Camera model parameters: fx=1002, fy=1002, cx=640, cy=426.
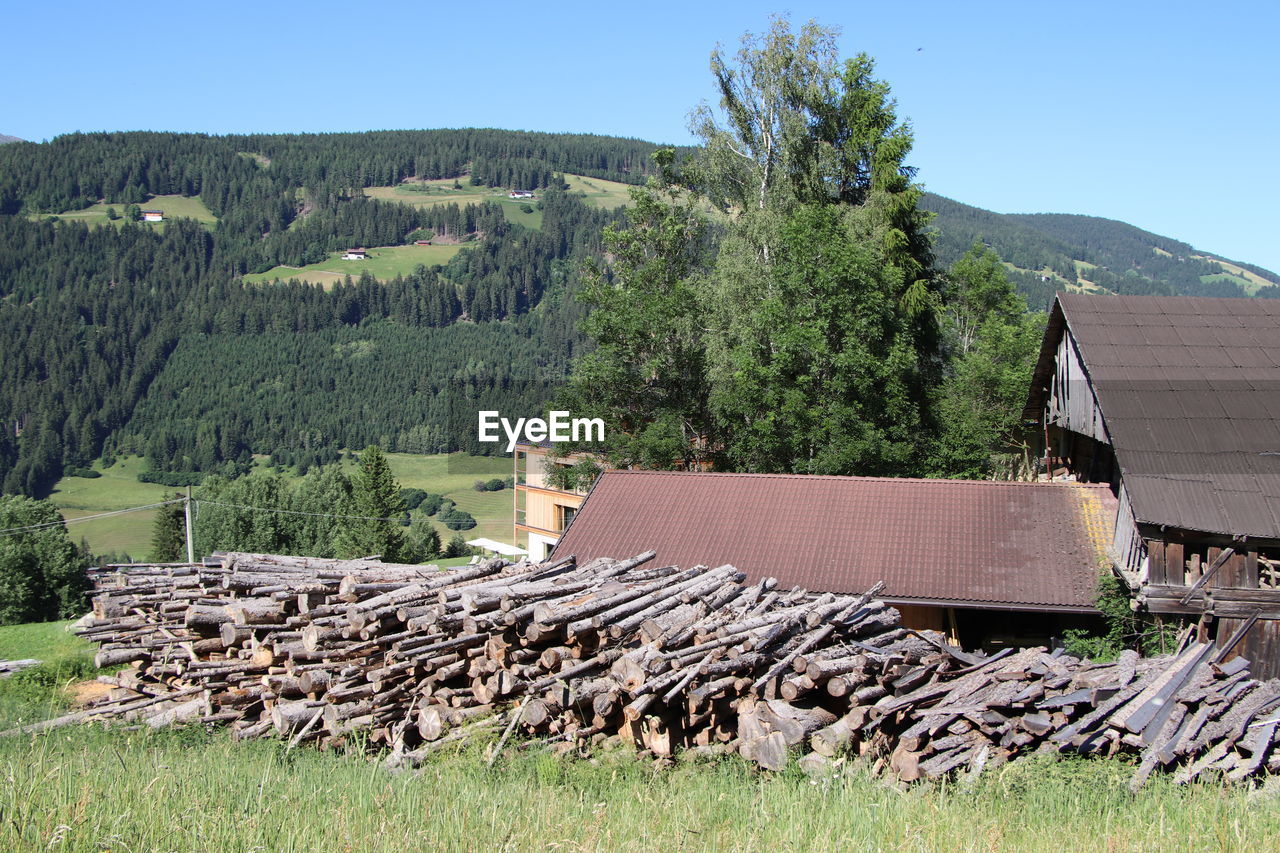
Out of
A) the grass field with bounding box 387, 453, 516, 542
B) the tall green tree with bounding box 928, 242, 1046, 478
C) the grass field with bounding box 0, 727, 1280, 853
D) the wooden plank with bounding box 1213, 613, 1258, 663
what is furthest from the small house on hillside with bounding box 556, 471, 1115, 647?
the grass field with bounding box 387, 453, 516, 542

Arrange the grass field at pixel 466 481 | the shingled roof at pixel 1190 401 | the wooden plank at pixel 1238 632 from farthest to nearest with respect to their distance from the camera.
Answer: the grass field at pixel 466 481 → the shingled roof at pixel 1190 401 → the wooden plank at pixel 1238 632

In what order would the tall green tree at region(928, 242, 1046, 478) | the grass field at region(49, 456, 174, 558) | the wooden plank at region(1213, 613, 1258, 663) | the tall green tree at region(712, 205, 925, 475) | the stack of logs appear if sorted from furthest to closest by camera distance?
the grass field at region(49, 456, 174, 558) → the tall green tree at region(928, 242, 1046, 478) → the tall green tree at region(712, 205, 925, 475) → the wooden plank at region(1213, 613, 1258, 663) → the stack of logs

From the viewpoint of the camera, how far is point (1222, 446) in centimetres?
1512

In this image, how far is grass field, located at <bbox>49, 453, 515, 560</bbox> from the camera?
11175 cm

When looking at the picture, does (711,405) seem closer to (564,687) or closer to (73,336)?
(564,687)

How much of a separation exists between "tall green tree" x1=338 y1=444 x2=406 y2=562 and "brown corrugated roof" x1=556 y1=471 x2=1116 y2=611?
36036 mm

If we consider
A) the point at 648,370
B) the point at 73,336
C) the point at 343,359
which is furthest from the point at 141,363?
the point at 648,370

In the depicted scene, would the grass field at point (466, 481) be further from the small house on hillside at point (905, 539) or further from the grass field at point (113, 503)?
the small house on hillside at point (905, 539)

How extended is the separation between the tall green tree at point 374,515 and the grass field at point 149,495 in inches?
1800

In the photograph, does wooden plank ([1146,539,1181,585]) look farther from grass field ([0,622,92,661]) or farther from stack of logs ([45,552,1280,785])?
grass field ([0,622,92,661])

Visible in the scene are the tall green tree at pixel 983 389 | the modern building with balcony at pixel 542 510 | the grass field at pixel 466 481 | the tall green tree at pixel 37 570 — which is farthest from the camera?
the grass field at pixel 466 481

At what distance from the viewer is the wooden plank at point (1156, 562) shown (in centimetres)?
1450

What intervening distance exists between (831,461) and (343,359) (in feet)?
540

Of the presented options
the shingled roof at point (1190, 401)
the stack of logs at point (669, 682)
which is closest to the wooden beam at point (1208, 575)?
the shingled roof at point (1190, 401)
